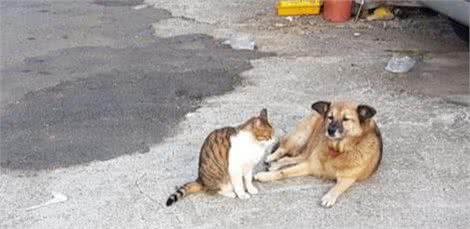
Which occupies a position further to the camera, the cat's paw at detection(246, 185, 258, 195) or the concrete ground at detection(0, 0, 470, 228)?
the cat's paw at detection(246, 185, 258, 195)

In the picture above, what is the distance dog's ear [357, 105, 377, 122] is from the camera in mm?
4113

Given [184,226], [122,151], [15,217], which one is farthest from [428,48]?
Result: [15,217]

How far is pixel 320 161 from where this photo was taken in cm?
435

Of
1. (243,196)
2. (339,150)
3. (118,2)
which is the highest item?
(339,150)

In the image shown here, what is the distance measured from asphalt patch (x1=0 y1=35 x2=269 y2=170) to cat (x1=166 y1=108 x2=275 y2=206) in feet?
2.88

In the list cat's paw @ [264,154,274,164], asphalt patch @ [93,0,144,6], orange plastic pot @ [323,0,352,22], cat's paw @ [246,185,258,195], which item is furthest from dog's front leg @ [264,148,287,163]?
asphalt patch @ [93,0,144,6]

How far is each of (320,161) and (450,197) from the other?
80cm

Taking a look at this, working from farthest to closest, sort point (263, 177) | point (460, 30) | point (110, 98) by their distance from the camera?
point (460, 30) → point (110, 98) → point (263, 177)

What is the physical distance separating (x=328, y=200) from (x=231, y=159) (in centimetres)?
62

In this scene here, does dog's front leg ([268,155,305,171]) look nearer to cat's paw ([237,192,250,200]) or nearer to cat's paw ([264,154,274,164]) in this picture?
cat's paw ([264,154,274,164])

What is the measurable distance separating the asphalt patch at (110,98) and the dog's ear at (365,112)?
155 centimetres

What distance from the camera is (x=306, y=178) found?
14.4ft

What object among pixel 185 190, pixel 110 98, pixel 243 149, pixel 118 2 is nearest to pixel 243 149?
pixel 243 149

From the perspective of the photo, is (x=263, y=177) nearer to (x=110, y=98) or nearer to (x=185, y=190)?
(x=185, y=190)
